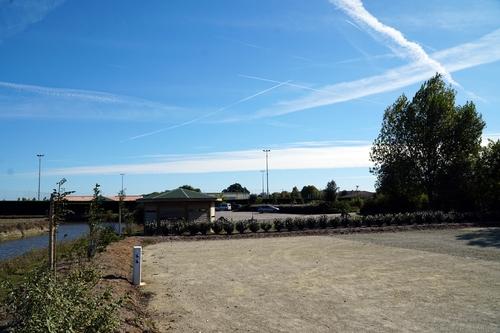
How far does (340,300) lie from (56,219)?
6535 millimetres

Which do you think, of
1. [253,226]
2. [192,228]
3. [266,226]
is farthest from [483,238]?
[192,228]

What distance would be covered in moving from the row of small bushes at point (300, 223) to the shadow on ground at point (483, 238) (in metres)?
→ 5.73

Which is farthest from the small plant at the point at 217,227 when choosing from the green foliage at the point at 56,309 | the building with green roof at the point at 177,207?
the green foliage at the point at 56,309

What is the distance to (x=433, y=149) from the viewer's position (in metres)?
43.6

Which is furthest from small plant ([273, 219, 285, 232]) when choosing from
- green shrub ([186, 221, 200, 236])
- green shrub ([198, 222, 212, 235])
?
green shrub ([186, 221, 200, 236])

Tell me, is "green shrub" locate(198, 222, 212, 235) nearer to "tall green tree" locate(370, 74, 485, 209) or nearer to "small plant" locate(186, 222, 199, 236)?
"small plant" locate(186, 222, 199, 236)

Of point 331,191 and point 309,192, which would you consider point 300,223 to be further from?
point 309,192

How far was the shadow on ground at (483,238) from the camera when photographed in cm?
2160

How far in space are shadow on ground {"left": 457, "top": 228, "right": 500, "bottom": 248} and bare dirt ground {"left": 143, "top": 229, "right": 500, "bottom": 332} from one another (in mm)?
286

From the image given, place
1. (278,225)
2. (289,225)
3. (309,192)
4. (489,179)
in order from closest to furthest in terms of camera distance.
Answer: (278,225) → (289,225) → (489,179) → (309,192)

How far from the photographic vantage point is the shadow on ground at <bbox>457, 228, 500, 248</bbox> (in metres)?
21.6

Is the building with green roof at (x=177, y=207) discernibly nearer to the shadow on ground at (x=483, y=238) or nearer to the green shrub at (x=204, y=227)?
the green shrub at (x=204, y=227)

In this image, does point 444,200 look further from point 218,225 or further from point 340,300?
point 340,300

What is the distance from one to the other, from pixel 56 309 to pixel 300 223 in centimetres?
2681
